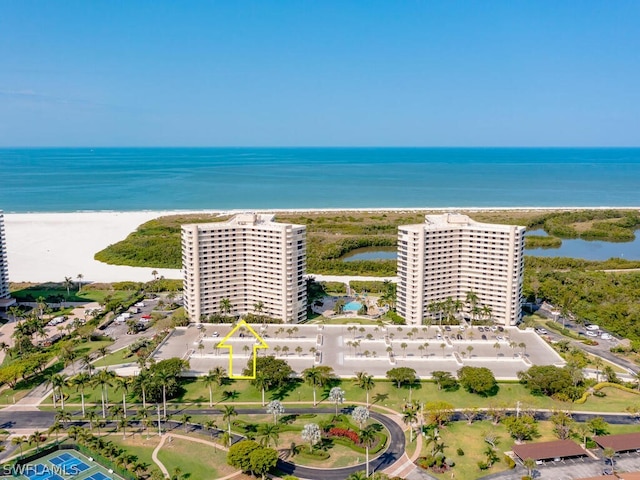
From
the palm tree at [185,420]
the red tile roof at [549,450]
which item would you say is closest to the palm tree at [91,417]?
the palm tree at [185,420]

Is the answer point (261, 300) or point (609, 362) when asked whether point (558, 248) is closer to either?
point (609, 362)

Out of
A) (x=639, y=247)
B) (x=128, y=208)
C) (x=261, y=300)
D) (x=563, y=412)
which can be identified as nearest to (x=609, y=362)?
(x=563, y=412)

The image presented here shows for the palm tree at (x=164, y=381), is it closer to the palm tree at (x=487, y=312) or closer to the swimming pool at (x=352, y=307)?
the swimming pool at (x=352, y=307)

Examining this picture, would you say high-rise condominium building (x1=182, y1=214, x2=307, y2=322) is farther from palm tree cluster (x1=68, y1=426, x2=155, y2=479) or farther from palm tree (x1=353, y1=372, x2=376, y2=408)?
palm tree cluster (x1=68, y1=426, x2=155, y2=479)

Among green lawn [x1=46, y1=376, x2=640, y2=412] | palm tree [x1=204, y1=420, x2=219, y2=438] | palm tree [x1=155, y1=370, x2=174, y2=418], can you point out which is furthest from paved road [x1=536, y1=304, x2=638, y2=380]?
palm tree [x1=155, y1=370, x2=174, y2=418]

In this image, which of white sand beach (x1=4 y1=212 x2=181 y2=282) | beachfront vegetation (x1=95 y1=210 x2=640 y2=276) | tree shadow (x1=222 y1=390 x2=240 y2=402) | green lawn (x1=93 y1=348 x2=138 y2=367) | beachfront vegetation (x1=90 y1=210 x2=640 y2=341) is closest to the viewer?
tree shadow (x1=222 y1=390 x2=240 y2=402)
